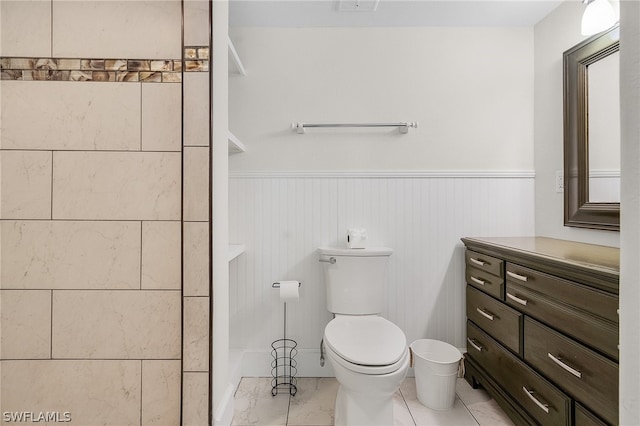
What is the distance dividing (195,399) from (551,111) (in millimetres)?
2408

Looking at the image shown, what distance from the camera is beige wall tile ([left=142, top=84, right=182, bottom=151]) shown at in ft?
4.22

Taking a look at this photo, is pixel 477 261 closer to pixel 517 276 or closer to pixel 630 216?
pixel 517 276

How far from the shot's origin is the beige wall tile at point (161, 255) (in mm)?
1294

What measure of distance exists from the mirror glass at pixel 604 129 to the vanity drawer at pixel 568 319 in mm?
654

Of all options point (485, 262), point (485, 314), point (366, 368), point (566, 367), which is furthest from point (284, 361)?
point (566, 367)

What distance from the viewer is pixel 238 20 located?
202cm

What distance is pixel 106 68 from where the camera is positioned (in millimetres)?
1284

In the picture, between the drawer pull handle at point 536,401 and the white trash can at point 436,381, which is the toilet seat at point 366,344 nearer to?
the white trash can at point 436,381

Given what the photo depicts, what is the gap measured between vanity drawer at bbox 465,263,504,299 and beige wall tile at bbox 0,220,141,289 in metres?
1.66

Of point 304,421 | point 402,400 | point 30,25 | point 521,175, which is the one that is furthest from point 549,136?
point 30,25

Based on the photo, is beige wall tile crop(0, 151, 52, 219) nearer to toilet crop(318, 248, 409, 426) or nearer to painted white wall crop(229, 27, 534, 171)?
painted white wall crop(229, 27, 534, 171)

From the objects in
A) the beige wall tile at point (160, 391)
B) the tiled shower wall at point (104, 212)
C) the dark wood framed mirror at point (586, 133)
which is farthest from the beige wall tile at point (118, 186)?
the dark wood framed mirror at point (586, 133)

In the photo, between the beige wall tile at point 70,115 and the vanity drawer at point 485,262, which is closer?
the beige wall tile at point 70,115

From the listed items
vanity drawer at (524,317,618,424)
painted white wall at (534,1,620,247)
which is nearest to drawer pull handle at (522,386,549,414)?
vanity drawer at (524,317,618,424)
